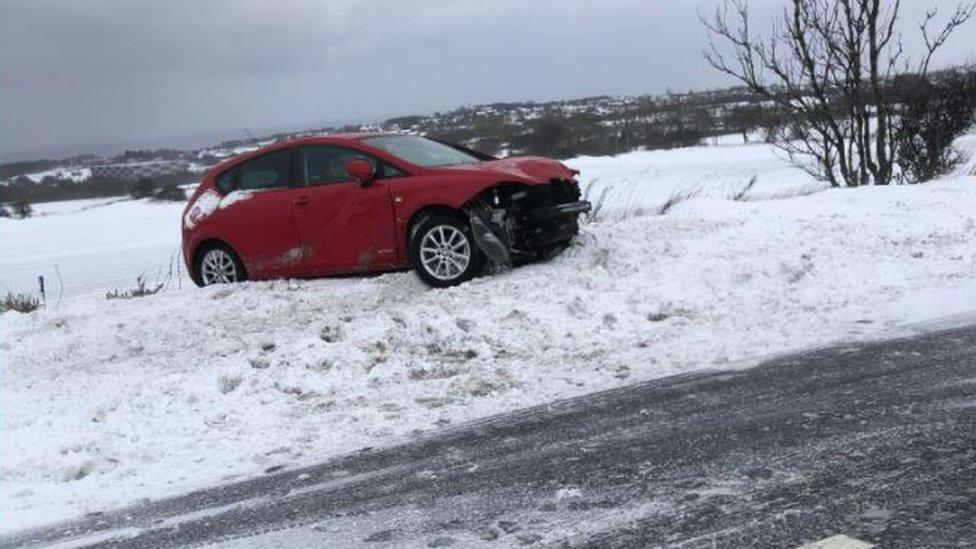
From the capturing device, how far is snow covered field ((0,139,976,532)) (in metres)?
5.48

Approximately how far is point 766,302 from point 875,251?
1.91m

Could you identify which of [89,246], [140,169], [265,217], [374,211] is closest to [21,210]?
[140,169]

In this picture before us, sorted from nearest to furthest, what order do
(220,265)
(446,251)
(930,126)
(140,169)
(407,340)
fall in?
1. (407,340)
2. (446,251)
3. (220,265)
4. (930,126)
5. (140,169)

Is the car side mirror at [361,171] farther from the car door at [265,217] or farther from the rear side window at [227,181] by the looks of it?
the rear side window at [227,181]

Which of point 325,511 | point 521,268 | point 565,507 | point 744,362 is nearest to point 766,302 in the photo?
point 744,362

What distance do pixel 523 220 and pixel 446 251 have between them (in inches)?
32.5

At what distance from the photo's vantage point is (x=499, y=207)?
342 inches

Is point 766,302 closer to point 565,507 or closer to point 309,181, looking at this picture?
point 565,507

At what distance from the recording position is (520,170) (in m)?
8.81

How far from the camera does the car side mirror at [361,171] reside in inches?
348

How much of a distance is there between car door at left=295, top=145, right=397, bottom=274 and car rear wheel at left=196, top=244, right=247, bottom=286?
0.97 metres

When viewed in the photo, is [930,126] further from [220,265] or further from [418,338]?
[418,338]

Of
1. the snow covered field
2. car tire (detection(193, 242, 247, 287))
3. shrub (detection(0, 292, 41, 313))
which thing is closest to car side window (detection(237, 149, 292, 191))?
car tire (detection(193, 242, 247, 287))

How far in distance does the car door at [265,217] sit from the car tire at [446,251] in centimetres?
148
